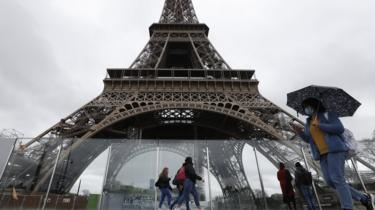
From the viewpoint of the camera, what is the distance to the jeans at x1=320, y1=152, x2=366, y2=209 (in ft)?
10.2

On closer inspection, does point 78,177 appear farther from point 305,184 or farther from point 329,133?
point 329,133

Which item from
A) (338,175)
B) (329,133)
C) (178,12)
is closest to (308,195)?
(338,175)

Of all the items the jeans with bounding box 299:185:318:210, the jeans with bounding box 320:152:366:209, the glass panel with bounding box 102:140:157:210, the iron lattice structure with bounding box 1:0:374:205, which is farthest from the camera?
the iron lattice structure with bounding box 1:0:374:205

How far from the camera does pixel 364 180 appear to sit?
653cm

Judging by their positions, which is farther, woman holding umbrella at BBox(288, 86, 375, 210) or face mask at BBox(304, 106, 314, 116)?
face mask at BBox(304, 106, 314, 116)

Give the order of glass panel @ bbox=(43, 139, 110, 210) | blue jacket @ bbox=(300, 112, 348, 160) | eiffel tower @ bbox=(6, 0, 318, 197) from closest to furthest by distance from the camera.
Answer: blue jacket @ bbox=(300, 112, 348, 160)
glass panel @ bbox=(43, 139, 110, 210)
eiffel tower @ bbox=(6, 0, 318, 197)

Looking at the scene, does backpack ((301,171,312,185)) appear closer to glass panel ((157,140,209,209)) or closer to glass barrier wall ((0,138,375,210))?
glass barrier wall ((0,138,375,210))

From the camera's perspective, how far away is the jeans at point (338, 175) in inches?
122

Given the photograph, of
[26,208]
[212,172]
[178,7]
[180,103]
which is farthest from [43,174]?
[178,7]

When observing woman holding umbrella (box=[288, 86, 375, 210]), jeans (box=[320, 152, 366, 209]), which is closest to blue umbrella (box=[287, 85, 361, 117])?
woman holding umbrella (box=[288, 86, 375, 210])

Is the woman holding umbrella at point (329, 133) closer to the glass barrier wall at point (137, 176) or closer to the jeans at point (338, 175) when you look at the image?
the jeans at point (338, 175)

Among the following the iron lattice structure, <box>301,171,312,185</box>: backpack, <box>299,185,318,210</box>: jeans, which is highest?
the iron lattice structure

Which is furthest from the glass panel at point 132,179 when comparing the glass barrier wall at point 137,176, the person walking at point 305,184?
the person walking at point 305,184

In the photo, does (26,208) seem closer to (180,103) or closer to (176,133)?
(180,103)
